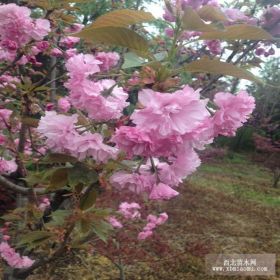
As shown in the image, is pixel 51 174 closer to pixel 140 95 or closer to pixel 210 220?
pixel 140 95

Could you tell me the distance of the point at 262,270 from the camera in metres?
4.94

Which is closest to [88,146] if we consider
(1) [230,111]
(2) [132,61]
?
(2) [132,61]

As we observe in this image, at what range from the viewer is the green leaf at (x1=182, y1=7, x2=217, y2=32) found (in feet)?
2.57

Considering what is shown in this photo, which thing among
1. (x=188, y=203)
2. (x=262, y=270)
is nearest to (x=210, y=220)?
(x=188, y=203)

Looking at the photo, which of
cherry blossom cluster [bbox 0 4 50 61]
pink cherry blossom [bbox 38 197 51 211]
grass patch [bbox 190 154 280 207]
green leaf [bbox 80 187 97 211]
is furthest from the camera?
grass patch [bbox 190 154 280 207]

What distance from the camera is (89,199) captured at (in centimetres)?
108

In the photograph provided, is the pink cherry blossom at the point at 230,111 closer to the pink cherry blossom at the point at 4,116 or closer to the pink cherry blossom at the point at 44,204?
the pink cherry blossom at the point at 4,116

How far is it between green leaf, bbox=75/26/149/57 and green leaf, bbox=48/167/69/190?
311mm

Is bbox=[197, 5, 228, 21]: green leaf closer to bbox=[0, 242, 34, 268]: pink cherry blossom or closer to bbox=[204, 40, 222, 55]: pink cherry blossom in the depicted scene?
bbox=[204, 40, 222, 55]: pink cherry blossom

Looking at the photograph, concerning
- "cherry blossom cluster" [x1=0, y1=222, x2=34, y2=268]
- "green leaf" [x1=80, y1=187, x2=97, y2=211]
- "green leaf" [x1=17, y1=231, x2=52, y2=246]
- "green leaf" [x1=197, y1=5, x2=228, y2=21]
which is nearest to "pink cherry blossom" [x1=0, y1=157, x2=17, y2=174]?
"cherry blossom cluster" [x1=0, y1=222, x2=34, y2=268]

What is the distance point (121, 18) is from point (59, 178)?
0.39 metres

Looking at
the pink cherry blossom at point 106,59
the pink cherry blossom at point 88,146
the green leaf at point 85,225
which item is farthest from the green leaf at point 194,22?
the pink cherry blossom at point 106,59

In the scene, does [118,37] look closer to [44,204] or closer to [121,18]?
[121,18]

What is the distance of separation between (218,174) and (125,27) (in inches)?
431
